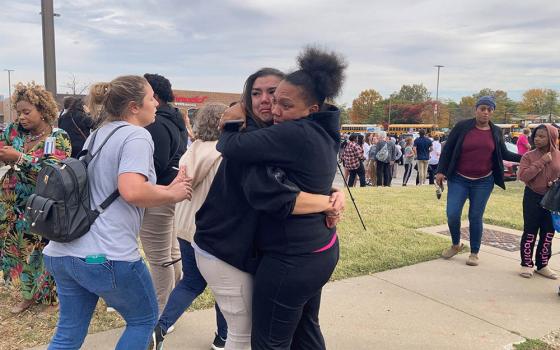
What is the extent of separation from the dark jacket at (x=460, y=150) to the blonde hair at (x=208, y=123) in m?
3.24

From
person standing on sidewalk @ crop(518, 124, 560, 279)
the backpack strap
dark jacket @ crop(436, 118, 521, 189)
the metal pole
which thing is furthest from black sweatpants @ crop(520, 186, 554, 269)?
the metal pole

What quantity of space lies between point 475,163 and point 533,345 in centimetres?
227

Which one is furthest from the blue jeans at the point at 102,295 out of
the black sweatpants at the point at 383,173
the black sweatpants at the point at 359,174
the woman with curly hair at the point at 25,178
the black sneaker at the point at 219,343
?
the black sweatpants at the point at 383,173

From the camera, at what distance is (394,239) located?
6.07m

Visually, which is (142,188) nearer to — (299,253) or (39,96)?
(299,253)

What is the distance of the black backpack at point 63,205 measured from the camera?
2010 mm

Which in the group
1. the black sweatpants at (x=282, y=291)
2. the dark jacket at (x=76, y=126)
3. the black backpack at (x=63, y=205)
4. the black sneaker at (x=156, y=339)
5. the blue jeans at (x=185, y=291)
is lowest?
the black sneaker at (x=156, y=339)

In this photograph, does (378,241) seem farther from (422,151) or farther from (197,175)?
(422,151)

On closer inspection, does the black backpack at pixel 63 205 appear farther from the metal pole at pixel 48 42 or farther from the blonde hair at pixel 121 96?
the metal pole at pixel 48 42

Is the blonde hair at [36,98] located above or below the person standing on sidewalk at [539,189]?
above

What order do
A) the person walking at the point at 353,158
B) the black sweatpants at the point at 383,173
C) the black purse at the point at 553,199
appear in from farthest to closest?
the black sweatpants at the point at 383,173
the person walking at the point at 353,158
the black purse at the point at 553,199

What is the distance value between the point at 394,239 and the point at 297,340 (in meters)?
4.02

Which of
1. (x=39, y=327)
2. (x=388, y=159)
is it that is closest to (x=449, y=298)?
(x=39, y=327)

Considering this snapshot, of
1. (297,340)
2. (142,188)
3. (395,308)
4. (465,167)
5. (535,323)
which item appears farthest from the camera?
(465,167)
